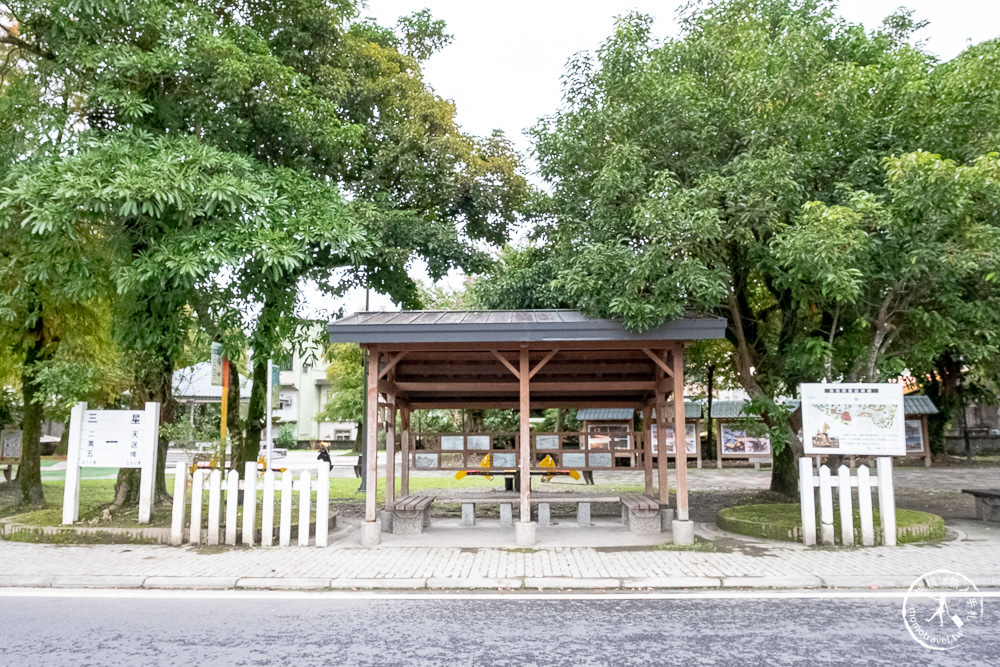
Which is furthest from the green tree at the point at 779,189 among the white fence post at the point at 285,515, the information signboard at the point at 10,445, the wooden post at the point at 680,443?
the information signboard at the point at 10,445

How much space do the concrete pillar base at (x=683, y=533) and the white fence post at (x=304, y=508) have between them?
5.09m

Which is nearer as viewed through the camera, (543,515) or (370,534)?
(370,534)

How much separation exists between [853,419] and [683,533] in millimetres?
2895

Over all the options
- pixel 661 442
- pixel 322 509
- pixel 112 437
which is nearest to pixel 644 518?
pixel 661 442

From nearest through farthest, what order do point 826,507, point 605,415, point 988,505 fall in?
point 826,507 → point 988,505 → point 605,415

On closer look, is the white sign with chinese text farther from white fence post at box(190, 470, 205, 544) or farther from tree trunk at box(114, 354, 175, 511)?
white fence post at box(190, 470, 205, 544)

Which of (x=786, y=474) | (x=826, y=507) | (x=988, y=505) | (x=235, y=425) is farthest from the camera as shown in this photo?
(x=786, y=474)

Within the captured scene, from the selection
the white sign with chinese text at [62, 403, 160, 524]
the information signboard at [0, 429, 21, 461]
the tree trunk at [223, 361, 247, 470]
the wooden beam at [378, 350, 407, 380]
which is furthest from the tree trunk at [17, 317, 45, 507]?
the wooden beam at [378, 350, 407, 380]

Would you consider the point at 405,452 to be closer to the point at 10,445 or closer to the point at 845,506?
the point at 845,506

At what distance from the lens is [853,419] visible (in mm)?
9086

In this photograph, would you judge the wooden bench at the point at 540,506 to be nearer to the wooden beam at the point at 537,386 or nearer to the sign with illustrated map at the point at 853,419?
the wooden beam at the point at 537,386

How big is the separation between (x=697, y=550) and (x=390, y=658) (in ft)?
17.3

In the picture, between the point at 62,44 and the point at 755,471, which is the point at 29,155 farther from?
the point at 755,471

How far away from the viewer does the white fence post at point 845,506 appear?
8641mm
